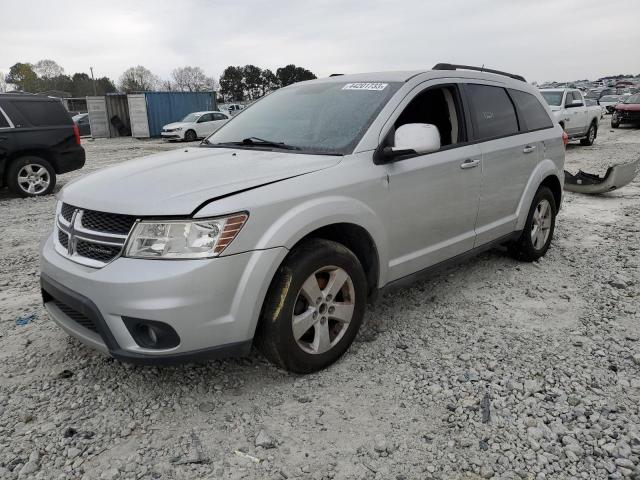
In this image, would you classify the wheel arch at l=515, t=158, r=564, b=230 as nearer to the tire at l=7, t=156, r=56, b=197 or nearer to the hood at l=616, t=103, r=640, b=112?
the tire at l=7, t=156, r=56, b=197

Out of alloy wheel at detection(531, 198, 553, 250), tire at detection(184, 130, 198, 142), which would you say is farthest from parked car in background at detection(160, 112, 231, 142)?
alloy wheel at detection(531, 198, 553, 250)

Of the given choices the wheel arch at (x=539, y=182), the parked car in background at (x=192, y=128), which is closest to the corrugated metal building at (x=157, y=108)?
the parked car in background at (x=192, y=128)

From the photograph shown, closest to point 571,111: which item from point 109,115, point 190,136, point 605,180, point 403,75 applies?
point 605,180

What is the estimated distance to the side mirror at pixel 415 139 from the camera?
119 inches

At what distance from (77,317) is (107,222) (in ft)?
1.87

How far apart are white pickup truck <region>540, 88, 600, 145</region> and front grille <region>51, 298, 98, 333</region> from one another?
526 inches

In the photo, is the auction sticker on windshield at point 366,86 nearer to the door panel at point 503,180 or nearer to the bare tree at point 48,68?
the door panel at point 503,180

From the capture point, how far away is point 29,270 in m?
4.95

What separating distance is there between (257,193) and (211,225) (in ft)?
0.97

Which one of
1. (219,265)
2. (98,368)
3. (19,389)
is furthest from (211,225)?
(19,389)

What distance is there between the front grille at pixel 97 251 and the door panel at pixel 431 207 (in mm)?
1631

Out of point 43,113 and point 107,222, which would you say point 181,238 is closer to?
point 107,222

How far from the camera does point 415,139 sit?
304cm

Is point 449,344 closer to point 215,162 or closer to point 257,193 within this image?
point 257,193
